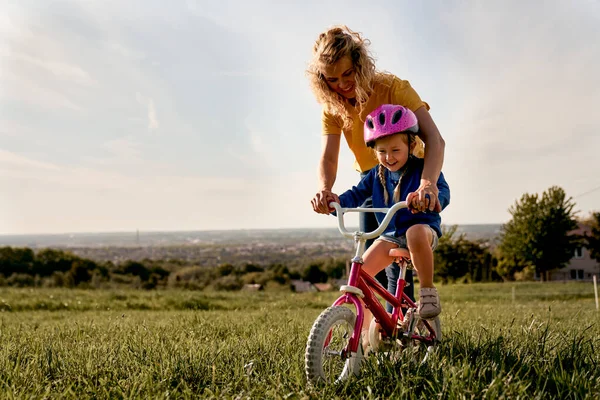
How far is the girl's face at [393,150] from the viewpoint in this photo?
3.50m

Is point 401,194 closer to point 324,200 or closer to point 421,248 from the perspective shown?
point 421,248

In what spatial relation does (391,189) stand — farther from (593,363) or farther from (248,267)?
(248,267)

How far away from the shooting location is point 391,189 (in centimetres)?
374

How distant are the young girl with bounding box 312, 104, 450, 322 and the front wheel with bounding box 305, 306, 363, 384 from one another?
25.3 inches

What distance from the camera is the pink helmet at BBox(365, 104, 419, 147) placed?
3.42 metres

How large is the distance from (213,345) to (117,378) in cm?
78

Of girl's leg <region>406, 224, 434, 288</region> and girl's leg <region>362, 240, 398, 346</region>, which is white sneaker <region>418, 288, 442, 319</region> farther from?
girl's leg <region>362, 240, 398, 346</region>

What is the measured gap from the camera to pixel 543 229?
4712cm

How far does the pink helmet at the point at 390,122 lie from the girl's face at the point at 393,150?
6 centimetres

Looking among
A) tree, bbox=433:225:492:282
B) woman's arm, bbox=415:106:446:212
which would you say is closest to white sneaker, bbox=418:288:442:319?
woman's arm, bbox=415:106:446:212

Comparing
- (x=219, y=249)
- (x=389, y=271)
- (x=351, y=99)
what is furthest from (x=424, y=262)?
(x=219, y=249)

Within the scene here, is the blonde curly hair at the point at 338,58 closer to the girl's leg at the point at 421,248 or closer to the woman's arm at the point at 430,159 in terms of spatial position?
the woman's arm at the point at 430,159

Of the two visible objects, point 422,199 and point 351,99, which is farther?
point 351,99

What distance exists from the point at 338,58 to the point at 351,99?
477 millimetres
